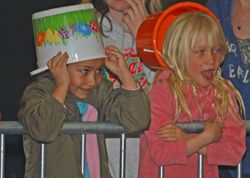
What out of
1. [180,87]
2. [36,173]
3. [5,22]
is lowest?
[36,173]

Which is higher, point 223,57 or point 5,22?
point 5,22

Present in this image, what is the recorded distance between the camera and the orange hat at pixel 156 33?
4766 mm

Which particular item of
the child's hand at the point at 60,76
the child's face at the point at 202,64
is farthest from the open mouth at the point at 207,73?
the child's hand at the point at 60,76

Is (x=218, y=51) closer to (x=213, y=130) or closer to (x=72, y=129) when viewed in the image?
(x=213, y=130)

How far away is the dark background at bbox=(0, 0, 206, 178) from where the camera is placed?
711cm

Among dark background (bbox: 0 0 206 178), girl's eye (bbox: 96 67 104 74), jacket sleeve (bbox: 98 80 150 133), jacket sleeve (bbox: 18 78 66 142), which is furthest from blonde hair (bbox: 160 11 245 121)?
dark background (bbox: 0 0 206 178)

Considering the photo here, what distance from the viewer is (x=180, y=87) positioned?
15.0 ft

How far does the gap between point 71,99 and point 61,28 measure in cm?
33

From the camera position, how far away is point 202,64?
457 cm

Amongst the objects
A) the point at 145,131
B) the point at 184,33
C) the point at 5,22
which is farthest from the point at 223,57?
the point at 5,22

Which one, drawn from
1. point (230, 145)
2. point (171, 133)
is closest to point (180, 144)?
point (171, 133)

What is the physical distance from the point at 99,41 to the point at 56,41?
220mm

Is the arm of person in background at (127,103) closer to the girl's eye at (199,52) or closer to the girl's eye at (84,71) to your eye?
the girl's eye at (84,71)

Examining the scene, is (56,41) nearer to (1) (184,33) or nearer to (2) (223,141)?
(1) (184,33)
